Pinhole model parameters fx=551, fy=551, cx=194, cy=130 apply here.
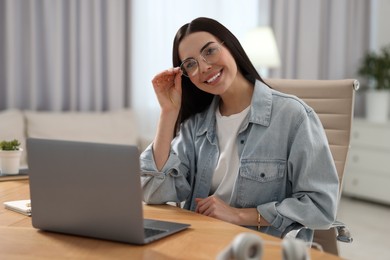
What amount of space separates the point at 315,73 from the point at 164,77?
10.1ft

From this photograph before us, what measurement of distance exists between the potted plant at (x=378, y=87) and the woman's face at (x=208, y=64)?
3.12m

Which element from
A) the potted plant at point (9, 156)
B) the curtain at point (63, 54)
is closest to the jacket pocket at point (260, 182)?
the potted plant at point (9, 156)

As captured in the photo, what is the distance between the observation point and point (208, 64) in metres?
1.58

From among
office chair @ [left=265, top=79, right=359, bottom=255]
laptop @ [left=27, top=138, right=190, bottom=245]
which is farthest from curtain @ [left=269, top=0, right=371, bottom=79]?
laptop @ [left=27, top=138, right=190, bottom=245]

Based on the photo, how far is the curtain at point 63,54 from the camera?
3.41 m

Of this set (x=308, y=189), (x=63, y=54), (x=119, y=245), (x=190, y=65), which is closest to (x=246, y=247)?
(x=119, y=245)

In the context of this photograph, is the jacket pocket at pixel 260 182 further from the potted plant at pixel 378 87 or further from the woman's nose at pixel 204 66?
the potted plant at pixel 378 87

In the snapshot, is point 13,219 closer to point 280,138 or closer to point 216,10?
point 280,138

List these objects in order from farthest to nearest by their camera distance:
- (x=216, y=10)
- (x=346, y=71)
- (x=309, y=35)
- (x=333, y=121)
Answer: (x=346, y=71)
(x=309, y=35)
(x=216, y=10)
(x=333, y=121)

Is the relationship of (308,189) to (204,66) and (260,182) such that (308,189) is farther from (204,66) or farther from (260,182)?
(204,66)

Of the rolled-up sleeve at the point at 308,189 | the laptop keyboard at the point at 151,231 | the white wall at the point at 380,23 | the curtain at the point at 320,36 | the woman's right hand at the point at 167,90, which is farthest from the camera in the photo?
the white wall at the point at 380,23

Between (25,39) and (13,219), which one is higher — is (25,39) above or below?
above

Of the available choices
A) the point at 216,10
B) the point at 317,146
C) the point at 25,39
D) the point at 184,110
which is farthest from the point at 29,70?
the point at 317,146

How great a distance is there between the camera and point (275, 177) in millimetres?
1494
